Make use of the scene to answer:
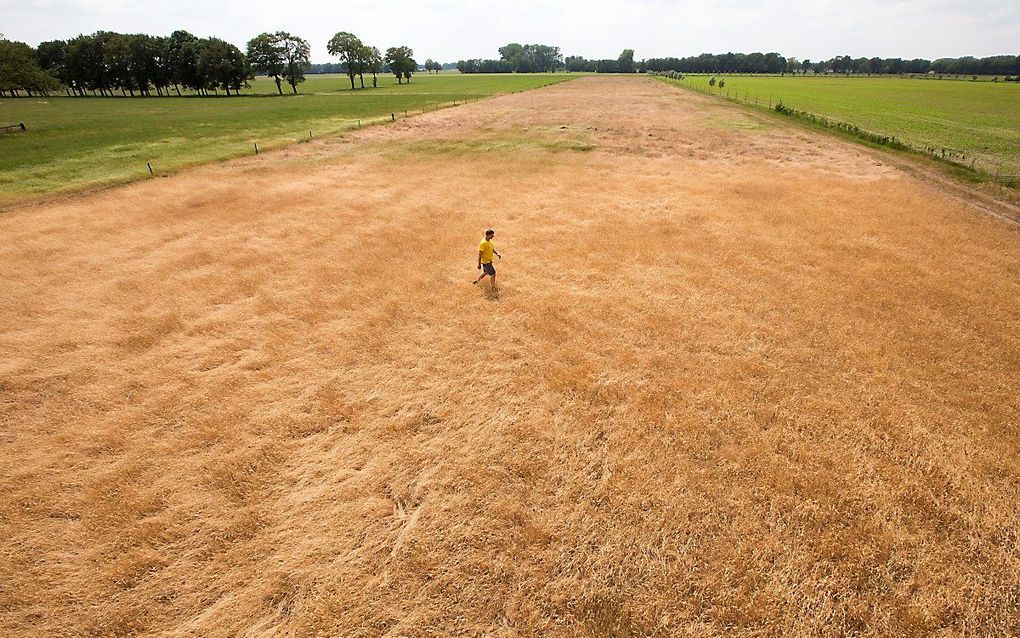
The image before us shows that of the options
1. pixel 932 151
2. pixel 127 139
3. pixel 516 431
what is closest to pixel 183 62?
pixel 127 139

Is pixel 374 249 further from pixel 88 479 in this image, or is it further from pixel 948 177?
pixel 948 177

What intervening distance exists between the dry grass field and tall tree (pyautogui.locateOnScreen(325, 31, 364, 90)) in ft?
372

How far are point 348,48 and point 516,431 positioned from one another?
129 m

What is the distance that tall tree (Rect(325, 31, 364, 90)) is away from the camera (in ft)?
352

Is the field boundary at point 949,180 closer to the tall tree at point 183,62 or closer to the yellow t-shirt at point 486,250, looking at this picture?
the yellow t-shirt at point 486,250

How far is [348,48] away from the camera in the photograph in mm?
107750

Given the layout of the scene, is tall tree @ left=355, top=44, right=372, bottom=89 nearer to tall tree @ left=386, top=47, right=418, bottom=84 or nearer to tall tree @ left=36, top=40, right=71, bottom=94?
tall tree @ left=386, top=47, right=418, bottom=84

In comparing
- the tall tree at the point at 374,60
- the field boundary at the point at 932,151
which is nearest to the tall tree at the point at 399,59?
the tall tree at the point at 374,60

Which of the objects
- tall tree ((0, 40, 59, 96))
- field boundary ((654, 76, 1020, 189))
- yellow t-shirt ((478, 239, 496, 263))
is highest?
tall tree ((0, 40, 59, 96))

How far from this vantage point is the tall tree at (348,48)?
107 metres

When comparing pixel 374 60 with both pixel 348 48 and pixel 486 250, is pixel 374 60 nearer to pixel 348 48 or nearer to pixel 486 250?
pixel 348 48

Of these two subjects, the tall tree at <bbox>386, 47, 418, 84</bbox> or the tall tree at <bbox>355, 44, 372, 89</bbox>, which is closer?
the tall tree at <bbox>355, 44, 372, 89</bbox>

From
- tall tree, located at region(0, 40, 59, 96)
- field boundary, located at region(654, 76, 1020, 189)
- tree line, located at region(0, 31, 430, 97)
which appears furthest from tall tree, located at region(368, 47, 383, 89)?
field boundary, located at region(654, 76, 1020, 189)

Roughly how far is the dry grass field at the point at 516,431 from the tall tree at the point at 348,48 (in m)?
113
